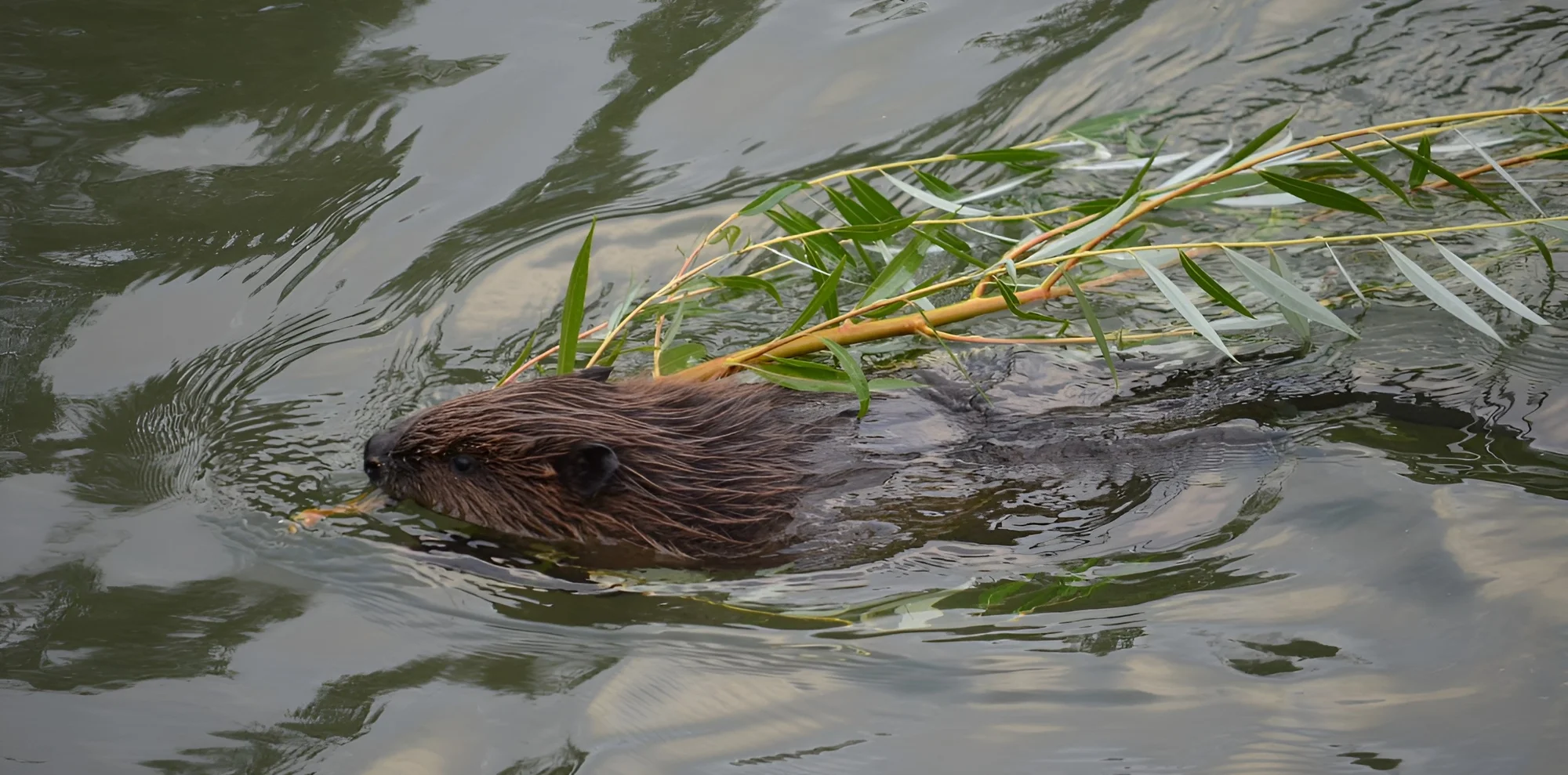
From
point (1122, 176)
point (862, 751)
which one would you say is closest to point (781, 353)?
point (862, 751)

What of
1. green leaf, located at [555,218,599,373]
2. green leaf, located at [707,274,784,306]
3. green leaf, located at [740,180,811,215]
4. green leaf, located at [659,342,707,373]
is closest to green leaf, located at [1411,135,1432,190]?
green leaf, located at [740,180,811,215]

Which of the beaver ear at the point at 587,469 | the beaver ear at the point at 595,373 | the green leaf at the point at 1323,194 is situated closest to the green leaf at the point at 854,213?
the beaver ear at the point at 595,373

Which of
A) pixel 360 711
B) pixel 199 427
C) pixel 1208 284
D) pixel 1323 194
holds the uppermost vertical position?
pixel 1323 194

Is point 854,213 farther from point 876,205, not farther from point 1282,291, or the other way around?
point 1282,291

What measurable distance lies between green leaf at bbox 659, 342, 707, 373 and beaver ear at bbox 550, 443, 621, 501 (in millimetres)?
370

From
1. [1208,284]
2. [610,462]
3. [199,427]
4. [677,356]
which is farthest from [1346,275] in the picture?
[199,427]

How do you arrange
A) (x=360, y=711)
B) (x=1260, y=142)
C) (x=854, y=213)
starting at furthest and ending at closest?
1. (x=854, y=213)
2. (x=1260, y=142)
3. (x=360, y=711)

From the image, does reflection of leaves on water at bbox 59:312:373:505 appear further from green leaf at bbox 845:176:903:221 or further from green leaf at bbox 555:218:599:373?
green leaf at bbox 845:176:903:221

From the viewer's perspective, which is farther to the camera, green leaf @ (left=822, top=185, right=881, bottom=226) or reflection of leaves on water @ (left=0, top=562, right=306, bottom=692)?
green leaf @ (left=822, top=185, right=881, bottom=226)

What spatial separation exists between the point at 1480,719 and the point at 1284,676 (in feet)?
1.26

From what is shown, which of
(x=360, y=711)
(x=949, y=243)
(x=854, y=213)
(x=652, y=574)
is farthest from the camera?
(x=854, y=213)

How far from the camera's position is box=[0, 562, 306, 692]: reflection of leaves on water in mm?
2912

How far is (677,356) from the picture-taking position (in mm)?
3615

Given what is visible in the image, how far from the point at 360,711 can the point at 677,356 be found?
4.34 feet
